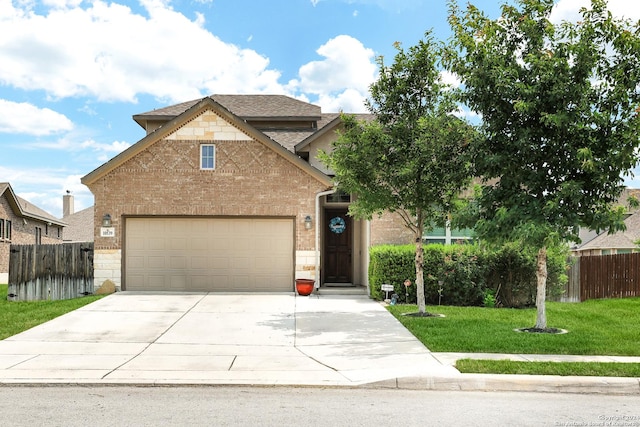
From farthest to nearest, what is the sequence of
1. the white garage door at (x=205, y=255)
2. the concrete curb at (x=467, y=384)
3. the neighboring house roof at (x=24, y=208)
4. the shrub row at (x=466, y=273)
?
the neighboring house roof at (x=24, y=208), the white garage door at (x=205, y=255), the shrub row at (x=466, y=273), the concrete curb at (x=467, y=384)

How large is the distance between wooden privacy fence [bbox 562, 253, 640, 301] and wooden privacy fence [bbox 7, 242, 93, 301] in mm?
14669

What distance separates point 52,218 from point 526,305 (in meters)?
35.1

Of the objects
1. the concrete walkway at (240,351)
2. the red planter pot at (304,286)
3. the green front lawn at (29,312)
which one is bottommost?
the concrete walkway at (240,351)

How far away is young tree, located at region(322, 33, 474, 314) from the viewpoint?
13.5 m

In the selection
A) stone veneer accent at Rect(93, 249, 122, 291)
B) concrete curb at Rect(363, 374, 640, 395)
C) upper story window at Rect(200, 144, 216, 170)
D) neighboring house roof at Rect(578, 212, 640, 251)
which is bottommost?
concrete curb at Rect(363, 374, 640, 395)

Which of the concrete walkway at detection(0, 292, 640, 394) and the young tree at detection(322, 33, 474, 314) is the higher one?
the young tree at detection(322, 33, 474, 314)

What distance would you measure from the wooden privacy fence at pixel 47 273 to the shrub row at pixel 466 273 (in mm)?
8591

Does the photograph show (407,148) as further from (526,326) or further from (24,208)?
(24,208)

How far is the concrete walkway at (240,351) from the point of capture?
8.18m

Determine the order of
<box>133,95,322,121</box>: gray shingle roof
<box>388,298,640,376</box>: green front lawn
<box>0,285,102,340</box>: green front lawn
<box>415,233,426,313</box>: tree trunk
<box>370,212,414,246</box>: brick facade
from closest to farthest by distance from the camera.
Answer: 1. <box>388,298,640,376</box>: green front lawn
2. <box>0,285,102,340</box>: green front lawn
3. <box>415,233,426,313</box>: tree trunk
4. <box>370,212,414,246</box>: brick facade
5. <box>133,95,322,121</box>: gray shingle roof

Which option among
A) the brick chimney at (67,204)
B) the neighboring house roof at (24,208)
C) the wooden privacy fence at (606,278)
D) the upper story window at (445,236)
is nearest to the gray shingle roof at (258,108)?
the upper story window at (445,236)

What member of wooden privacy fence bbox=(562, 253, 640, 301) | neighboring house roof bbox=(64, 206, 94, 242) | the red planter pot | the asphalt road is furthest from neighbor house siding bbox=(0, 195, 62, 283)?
the asphalt road

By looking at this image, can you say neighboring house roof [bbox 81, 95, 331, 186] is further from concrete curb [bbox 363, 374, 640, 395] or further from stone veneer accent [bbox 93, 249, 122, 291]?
concrete curb [bbox 363, 374, 640, 395]

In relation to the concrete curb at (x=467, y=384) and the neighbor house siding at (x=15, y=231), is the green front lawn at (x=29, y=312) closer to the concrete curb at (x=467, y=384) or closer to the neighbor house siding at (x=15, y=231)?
the concrete curb at (x=467, y=384)
